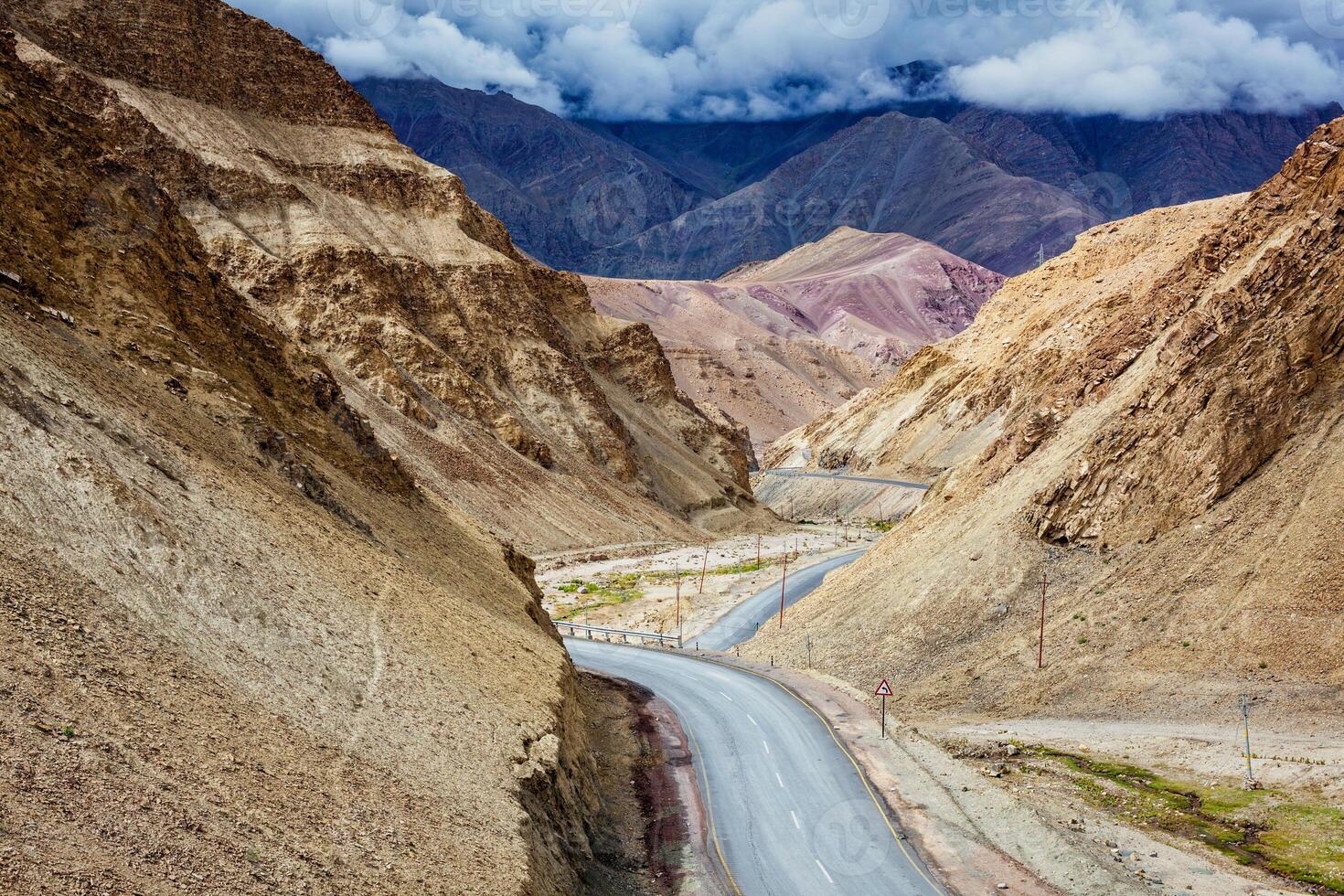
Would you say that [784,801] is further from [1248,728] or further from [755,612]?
[755,612]

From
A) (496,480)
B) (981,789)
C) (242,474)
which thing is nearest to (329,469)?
(242,474)

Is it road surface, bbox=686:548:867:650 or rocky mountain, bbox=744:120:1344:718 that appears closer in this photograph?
rocky mountain, bbox=744:120:1344:718

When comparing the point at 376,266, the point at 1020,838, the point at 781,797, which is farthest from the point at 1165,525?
the point at 376,266

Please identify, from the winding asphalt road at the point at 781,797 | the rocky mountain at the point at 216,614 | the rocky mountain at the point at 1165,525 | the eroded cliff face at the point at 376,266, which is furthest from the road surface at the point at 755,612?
the eroded cliff face at the point at 376,266

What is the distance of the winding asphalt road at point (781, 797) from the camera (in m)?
19.5

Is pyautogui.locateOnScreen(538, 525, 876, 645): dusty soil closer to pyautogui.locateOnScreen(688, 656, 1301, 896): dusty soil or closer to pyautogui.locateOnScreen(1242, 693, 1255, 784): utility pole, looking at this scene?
pyautogui.locateOnScreen(688, 656, 1301, 896): dusty soil

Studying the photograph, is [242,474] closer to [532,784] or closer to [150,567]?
[150,567]

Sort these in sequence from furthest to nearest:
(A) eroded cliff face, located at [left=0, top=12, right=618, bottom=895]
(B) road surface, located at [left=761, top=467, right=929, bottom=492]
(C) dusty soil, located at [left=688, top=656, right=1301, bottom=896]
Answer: (B) road surface, located at [left=761, top=467, right=929, bottom=492] < (C) dusty soil, located at [left=688, top=656, right=1301, bottom=896] < (A) eroded cliff face, located at [left=0, top=12, right=618, bottom=895]

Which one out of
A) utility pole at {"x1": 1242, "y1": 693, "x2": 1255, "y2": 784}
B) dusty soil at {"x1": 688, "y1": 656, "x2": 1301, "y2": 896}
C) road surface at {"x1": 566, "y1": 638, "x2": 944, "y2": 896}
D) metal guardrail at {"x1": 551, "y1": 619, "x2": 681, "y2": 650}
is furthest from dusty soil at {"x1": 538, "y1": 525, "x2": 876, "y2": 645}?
utility pole at {"x1": 1242, "y1": 693, "x2": 1255, "y2": 784}

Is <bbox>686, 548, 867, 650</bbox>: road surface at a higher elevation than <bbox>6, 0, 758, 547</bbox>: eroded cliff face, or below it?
below

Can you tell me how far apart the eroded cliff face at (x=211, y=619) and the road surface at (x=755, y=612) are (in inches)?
802

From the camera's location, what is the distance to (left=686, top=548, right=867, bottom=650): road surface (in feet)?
170

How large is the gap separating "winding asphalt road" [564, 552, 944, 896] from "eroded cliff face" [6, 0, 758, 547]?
43461 millimetres

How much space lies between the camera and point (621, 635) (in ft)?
171
